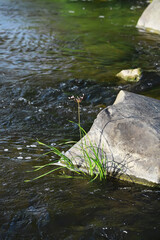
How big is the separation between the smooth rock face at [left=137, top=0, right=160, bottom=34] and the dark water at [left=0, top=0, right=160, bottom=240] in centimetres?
64

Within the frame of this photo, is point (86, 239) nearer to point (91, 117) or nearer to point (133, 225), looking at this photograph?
point (133, 225)

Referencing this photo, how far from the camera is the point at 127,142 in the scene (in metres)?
4.18

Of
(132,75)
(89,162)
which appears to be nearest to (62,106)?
(132,75)

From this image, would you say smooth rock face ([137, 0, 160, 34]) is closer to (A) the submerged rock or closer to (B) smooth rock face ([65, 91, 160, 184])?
(A) the submerged rock

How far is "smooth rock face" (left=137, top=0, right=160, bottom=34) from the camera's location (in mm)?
14023

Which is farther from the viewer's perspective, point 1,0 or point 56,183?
point 1,0

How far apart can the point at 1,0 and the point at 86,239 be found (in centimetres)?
1976

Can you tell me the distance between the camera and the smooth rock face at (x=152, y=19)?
14023 mm

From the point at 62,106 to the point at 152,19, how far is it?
952 cm

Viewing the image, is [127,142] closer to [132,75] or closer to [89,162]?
[89,162]

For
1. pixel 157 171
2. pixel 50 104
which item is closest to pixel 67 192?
pixel 157 171

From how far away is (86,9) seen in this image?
18.3 metres

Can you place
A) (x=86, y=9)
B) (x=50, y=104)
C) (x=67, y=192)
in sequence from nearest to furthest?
1. (x=67, y=192)
2. (x=50, y=104)
3. (x=86, y=9)

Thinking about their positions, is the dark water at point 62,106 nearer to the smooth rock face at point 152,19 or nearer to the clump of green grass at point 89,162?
the clump of green grass at point 89,162
